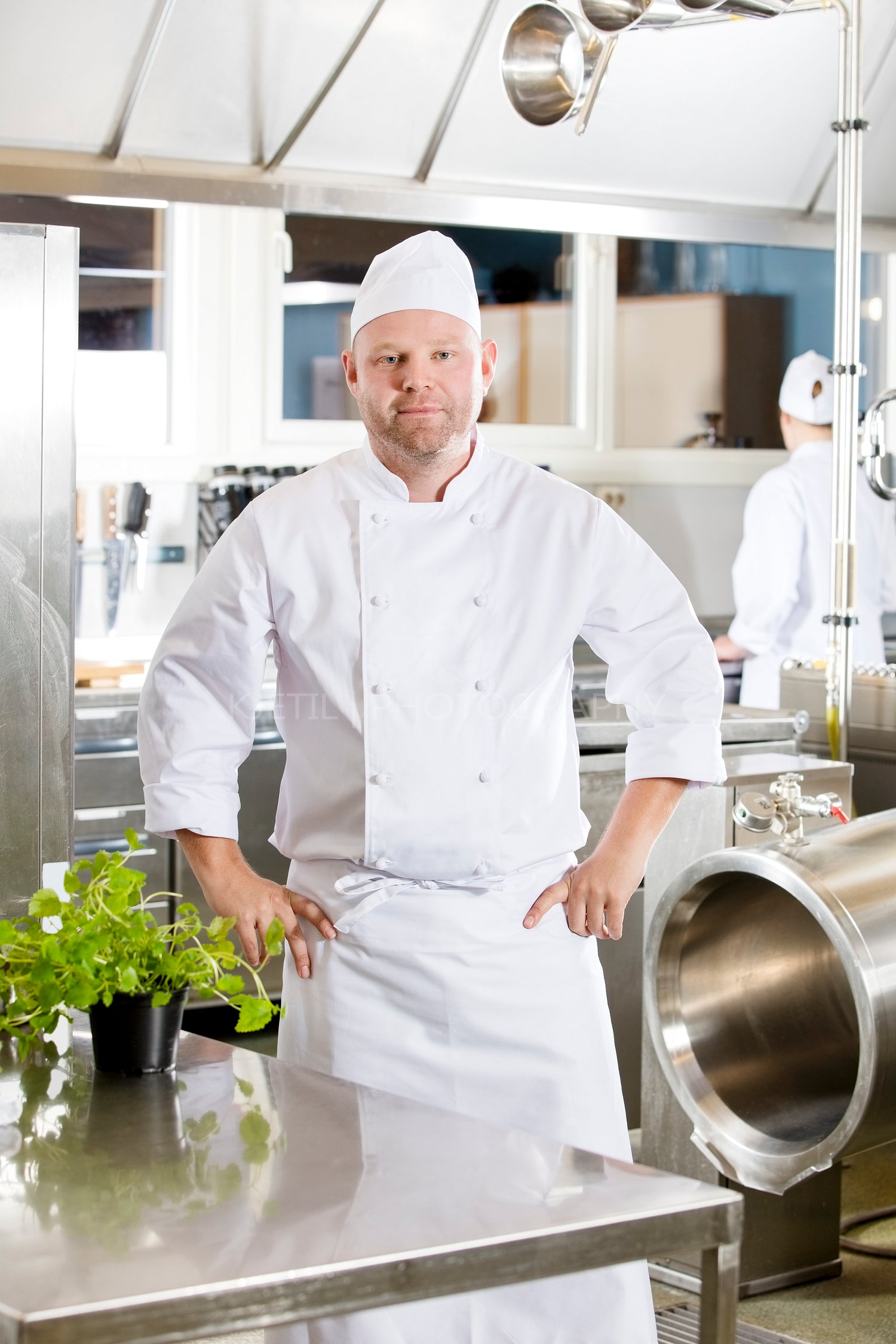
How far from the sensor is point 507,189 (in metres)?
3.35

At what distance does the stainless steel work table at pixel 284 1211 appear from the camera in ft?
2.87

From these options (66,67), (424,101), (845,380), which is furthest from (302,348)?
(845,380)

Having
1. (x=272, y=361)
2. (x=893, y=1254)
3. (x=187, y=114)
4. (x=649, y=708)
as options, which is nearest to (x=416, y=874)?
(x=649, y=708)

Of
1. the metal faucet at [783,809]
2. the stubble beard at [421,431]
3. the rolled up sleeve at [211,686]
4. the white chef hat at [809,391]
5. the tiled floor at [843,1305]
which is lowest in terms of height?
the tiled floor at [843,1305]

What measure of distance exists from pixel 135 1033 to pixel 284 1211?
1.10 feet

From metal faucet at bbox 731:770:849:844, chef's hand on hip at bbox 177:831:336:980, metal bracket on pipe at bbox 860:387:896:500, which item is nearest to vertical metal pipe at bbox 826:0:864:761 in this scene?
metal bracket on pipe at bbox 860:387:896:500

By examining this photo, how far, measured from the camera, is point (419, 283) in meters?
1.79

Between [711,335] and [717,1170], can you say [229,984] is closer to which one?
[717,1170]

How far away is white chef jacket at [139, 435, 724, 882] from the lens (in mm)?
1755

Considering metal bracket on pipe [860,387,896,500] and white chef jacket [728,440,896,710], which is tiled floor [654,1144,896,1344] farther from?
white chef jacket [728,440,896,710]

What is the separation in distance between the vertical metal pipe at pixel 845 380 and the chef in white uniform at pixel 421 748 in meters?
1.22

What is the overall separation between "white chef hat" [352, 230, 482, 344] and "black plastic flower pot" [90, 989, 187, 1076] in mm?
878

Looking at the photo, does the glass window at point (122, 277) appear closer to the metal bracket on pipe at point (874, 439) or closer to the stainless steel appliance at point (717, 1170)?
the metal bracket on pipe at point (874, 439)

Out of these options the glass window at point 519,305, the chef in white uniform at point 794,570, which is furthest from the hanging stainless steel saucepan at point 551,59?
the glass window at point 519,305
